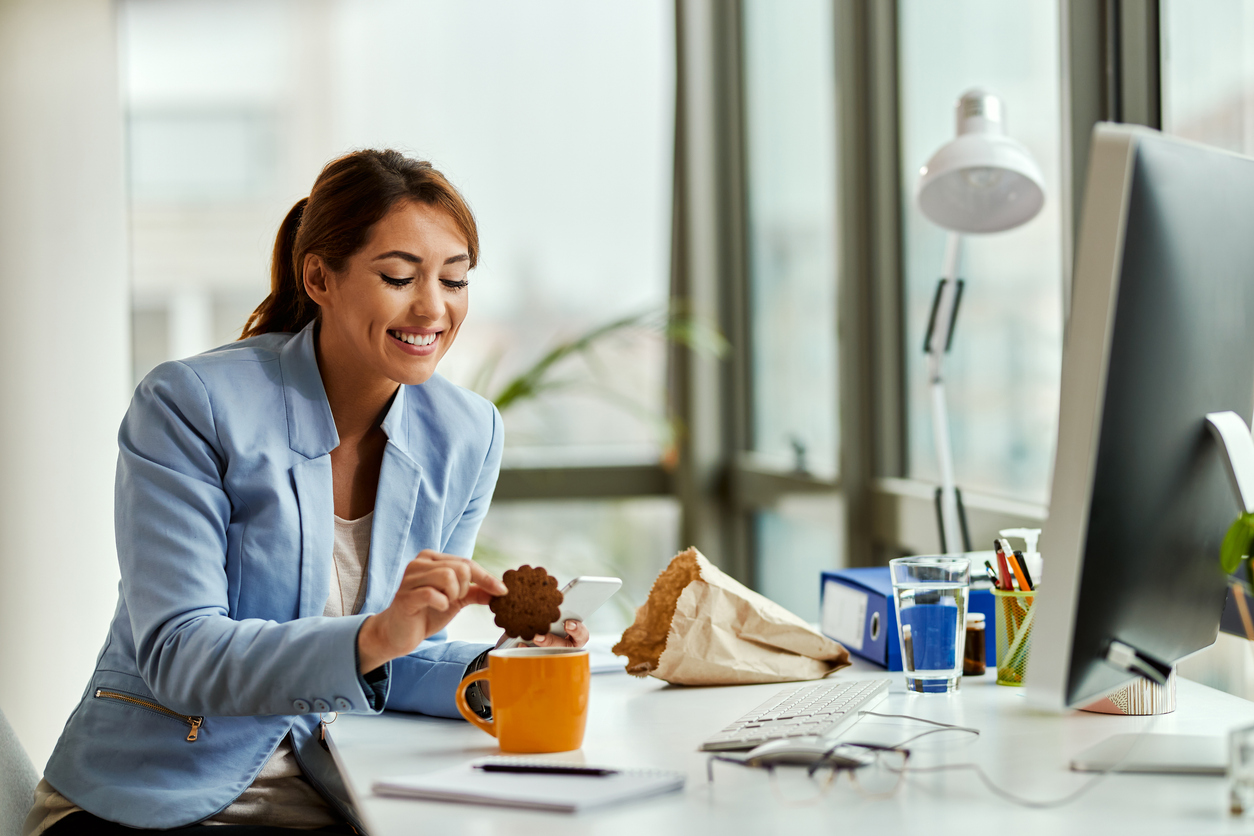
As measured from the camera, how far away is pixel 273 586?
3.90ft

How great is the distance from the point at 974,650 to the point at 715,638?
0.97 feet

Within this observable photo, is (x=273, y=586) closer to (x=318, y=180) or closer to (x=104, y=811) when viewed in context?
(x=104, y=811)

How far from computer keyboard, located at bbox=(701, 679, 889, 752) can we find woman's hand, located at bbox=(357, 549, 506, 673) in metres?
0.25

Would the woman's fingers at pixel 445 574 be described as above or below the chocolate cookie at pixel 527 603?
above

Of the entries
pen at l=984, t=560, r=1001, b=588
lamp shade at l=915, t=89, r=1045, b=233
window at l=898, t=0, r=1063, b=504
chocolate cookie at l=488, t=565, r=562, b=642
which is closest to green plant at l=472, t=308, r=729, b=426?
window at l=898, t=0, r=1063, b=504

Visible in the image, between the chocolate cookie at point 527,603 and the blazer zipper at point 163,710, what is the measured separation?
346 millimetres

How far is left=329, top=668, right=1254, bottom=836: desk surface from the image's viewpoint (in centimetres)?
78

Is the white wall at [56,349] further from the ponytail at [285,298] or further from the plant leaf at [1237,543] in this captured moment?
the plant leaf at [1237,543]

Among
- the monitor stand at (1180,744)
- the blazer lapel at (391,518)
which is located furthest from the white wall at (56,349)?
the monitor stand at (1180,744)

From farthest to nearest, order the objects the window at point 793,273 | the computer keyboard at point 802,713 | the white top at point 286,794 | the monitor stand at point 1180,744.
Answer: the window at point 793,273
the white top at point 286,794
the computer keyboard at point 802,713
the monitor stand at point 1180,744

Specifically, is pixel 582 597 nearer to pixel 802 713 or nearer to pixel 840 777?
pixel 802 713

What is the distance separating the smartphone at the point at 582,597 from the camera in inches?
44.9

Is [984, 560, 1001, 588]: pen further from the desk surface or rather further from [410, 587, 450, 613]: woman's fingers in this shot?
[410, 587, 450, 613]: woman's fingers

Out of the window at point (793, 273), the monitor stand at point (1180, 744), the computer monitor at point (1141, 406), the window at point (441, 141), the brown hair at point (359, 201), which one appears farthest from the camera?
the window at point (441, 141)
